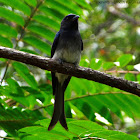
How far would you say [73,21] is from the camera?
4125 millimetres

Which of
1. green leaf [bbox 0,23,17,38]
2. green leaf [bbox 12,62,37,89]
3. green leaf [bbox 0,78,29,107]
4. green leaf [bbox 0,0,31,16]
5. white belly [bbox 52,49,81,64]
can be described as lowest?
green leaf [bbox 0,78,29,107]

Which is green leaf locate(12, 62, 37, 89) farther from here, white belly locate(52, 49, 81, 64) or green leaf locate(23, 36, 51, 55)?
white belly locate(52, 49, 81, 64)

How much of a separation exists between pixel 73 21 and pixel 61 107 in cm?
176

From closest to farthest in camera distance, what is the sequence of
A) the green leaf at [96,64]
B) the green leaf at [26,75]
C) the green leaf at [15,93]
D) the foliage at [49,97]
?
the foliage at [49,97] < the green leaf at [15,93] < the green leaf at [26,75] < the green leaf at [96,64]

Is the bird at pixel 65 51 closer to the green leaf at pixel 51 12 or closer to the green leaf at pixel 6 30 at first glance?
the green leaf at pixel 51 12

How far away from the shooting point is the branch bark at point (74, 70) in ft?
7.99

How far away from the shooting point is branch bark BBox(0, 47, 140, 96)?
244cm

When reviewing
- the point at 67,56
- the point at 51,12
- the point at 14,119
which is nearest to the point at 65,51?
the point at 67,56

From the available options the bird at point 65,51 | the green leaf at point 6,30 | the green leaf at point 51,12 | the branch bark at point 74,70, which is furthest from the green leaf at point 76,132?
the green leaf at point 51,12

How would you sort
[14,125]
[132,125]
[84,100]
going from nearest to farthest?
[14,125], [84,100], [132,125]

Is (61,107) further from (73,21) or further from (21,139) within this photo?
(73,21)

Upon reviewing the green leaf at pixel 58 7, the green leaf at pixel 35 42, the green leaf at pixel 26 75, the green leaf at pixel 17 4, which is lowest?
the green leaf at pixel 26 75

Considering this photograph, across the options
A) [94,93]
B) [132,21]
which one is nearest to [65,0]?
[94,93]

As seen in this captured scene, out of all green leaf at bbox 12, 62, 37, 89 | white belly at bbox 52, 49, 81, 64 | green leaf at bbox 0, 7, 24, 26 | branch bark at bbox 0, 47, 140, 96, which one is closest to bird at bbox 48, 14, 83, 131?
white belly at bbox 52, 49, 81, 64
